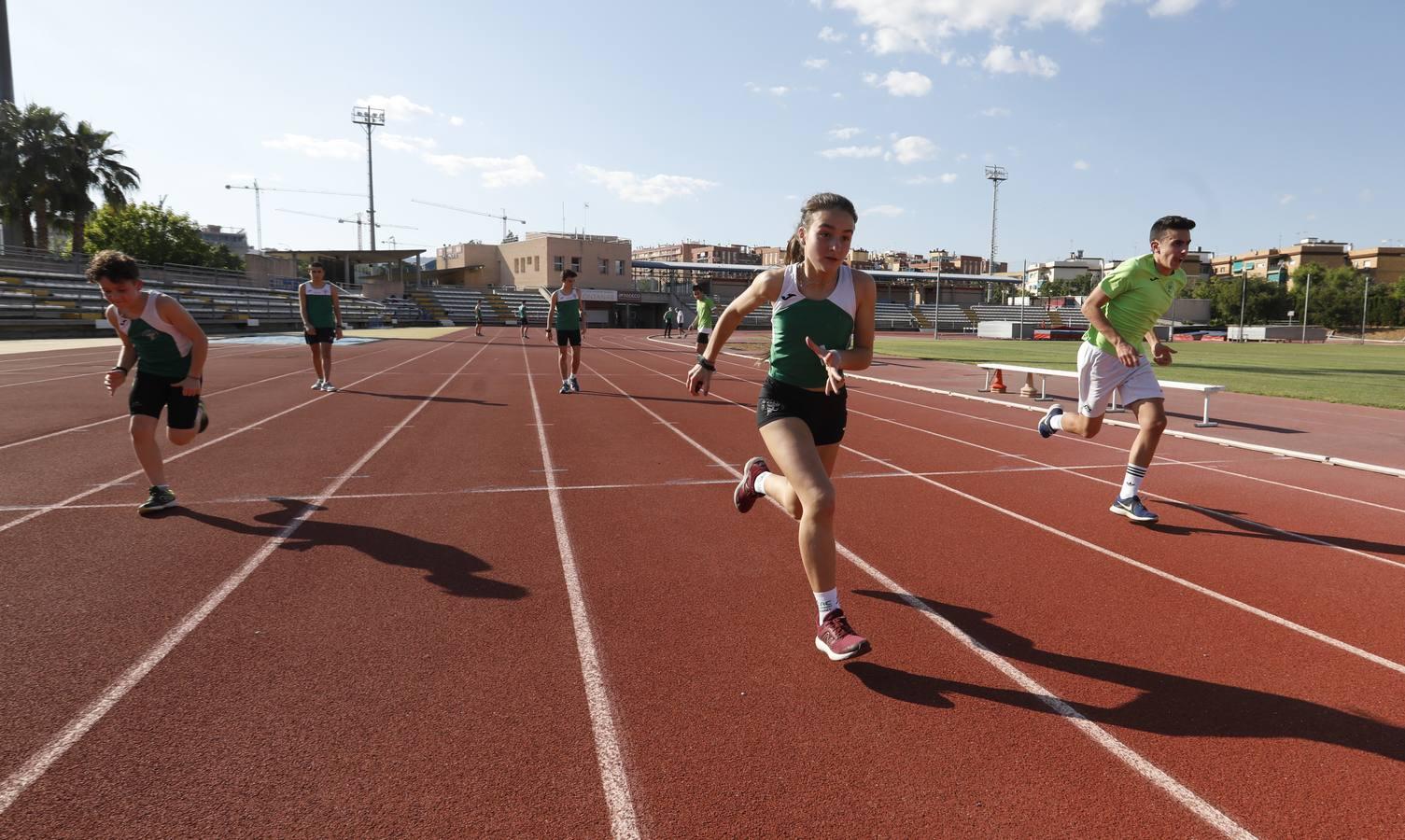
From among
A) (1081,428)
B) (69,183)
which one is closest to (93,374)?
(1081,428)

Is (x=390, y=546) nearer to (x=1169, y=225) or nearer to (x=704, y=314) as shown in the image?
(x=1169, y=225)

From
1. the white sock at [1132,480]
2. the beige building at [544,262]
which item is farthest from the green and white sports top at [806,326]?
the beige building at [544,262]

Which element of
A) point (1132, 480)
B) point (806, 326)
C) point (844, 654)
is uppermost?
point (806, 326)

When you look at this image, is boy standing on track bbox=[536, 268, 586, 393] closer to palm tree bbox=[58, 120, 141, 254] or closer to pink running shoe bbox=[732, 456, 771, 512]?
pink running shoe bbox=[732, 456, 771, 512]

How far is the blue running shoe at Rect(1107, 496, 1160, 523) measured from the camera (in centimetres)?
528

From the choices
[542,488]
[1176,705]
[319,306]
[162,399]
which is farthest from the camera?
[319,306]

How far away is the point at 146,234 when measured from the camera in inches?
1973

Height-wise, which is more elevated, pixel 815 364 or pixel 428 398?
pixel 815 364

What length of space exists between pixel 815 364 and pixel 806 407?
0.21m

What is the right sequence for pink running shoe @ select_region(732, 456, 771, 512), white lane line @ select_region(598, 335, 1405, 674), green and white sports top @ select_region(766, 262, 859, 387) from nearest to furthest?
white lane line @ select_region(598, 335, 1405, 674)
green and white sports top @ select_region(766, 262, 859, 387)
pink running shoe @ select_region(732, 456, 771, 512)

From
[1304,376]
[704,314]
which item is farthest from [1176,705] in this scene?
[1304,376]

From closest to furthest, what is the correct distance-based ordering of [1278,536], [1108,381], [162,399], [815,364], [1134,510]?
[815,364] → [1278,536] → [162,399] → [1134,510] → [1108,381]

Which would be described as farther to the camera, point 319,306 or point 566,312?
point 566,312

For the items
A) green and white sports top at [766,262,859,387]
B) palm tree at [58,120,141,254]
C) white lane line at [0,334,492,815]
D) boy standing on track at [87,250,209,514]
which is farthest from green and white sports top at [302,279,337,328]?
palm tree at [58,120,141,254]
